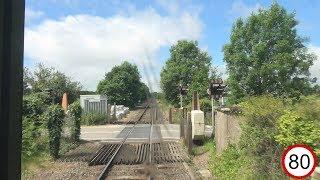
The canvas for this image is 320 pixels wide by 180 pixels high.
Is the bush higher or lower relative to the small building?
lower

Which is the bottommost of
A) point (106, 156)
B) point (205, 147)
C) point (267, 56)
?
point (106, 156)

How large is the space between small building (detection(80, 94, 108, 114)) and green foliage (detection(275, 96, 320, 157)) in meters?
27.3

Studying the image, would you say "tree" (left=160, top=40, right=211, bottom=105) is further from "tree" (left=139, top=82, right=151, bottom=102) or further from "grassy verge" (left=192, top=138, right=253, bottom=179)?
"grassy verge" (left=192, top=138, right=253, bottom=179)

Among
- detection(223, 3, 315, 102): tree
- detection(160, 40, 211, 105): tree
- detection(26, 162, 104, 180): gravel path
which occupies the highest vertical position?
detection(223, 3, 315, 102): tree

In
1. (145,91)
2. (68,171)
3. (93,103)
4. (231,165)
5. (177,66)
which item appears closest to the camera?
(145,91)

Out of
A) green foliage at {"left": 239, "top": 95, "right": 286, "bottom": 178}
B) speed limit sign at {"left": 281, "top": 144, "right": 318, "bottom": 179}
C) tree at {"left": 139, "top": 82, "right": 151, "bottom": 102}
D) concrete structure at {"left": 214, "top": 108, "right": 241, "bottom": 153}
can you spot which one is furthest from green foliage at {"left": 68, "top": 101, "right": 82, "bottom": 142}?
tree at {"left": 139, "top": 82, "right": 151, "bottom": 102}

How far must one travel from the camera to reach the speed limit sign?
10.1 feet

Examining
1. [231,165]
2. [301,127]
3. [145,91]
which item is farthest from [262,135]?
[145,91]

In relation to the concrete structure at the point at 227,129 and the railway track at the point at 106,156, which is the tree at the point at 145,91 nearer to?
the railway track at the point at 106,156

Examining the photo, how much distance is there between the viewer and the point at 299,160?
3150mm

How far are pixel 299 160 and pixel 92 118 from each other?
103ft

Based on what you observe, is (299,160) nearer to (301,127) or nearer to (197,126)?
(301,127)

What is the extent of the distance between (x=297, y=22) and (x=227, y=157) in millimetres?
39433

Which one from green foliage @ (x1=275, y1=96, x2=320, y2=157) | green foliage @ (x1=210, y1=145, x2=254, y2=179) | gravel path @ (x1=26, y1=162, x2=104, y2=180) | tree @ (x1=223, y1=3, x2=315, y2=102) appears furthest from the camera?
tree @ (x1=223, y1=3, x2=315, y2=102)
